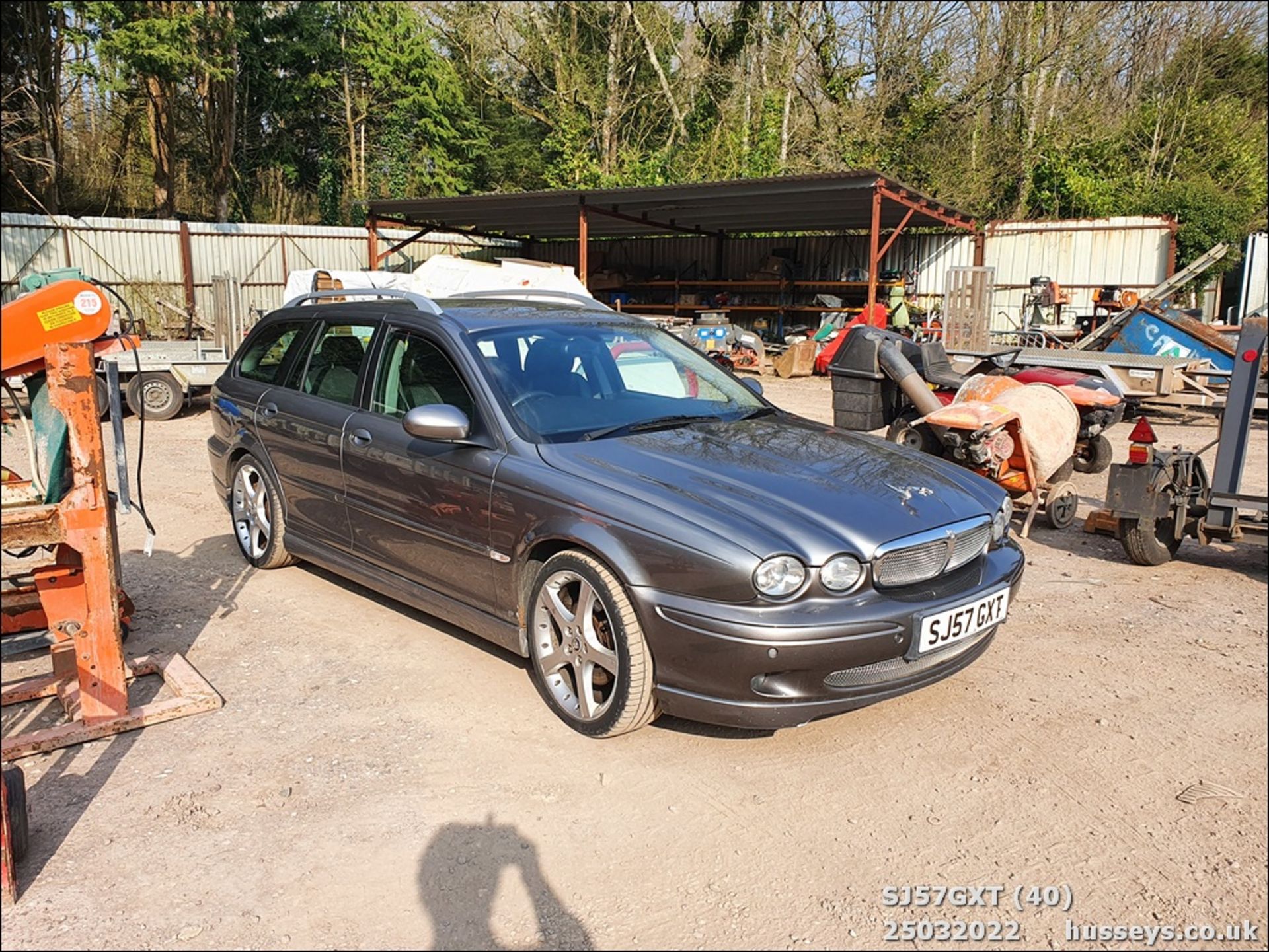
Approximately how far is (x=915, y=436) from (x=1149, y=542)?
1.96m

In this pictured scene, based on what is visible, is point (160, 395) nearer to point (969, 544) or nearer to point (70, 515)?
point (70, 515)

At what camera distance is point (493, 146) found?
3338cm

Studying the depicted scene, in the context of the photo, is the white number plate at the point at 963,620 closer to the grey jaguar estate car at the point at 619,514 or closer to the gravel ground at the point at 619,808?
the grey jaguar estate car at the point at 619,514

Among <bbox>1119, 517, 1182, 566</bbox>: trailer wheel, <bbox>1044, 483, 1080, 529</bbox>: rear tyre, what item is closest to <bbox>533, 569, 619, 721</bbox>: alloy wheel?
<bbox>1119, 517, 1182, 566</bbox>: trailer wheel

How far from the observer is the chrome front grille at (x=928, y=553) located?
125 inches

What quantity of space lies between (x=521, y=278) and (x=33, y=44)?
14.1m

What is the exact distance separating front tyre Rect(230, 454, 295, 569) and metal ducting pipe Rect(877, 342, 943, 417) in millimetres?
4521

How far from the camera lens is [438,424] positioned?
3719 mm

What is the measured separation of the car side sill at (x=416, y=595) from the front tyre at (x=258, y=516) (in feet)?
0.52

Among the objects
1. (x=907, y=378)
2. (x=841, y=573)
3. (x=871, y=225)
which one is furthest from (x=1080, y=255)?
(x=841, y=573)

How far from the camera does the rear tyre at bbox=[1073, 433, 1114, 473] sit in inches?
312

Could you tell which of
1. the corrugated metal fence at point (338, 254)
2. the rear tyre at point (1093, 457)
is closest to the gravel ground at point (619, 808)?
the rear tyre at point (1093, 457)

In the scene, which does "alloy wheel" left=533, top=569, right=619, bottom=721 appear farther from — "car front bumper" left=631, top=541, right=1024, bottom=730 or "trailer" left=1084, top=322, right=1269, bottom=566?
"trailer" left=1084, top=322, right=1269, bottom=566

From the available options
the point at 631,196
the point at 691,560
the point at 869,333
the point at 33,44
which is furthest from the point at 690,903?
the point at 33,44
